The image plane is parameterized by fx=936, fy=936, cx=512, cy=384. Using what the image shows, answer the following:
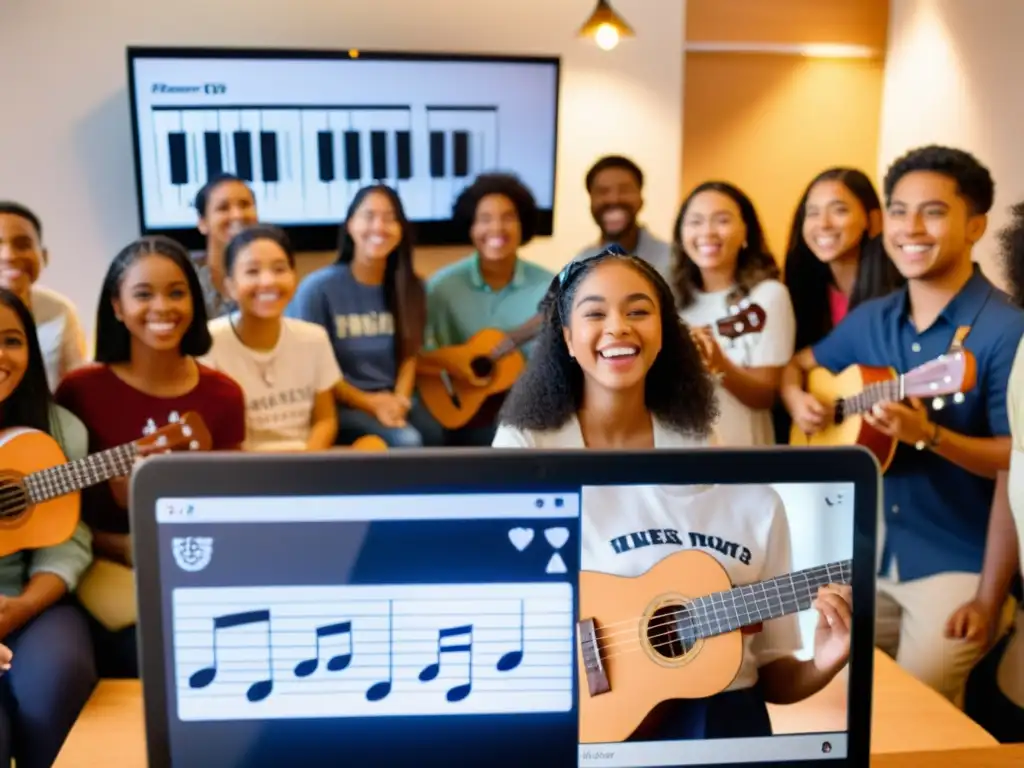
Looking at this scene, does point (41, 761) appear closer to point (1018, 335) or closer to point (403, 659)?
point (403, 659)

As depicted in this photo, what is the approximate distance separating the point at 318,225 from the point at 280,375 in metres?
1.60

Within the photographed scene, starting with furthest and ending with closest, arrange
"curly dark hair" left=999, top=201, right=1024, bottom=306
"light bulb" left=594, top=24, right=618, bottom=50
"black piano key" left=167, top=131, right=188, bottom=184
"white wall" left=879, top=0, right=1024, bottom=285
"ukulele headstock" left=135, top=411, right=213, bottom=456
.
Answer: "black piano key" left=167, top=131, right=188, bottom=184 < "light bulb" left=594, top=24, right=618, bottom=50 < "white wall" left=879, top=0, right=1024, bottom=285 < "curly dark hair" left=999, top=201, right=1024, bottom=306 < "ukulele headstock" left=135, top=411, right=213, bottom=456

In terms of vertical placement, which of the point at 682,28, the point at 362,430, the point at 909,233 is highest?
the point at 682,28

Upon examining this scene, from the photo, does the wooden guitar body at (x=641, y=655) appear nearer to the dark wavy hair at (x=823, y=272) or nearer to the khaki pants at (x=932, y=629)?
the khaki pants at (x=932, y=629)

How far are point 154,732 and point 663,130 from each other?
4023 millimetres

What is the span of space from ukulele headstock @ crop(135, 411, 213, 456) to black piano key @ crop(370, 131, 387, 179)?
7.42ft

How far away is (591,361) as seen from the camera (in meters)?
1.45

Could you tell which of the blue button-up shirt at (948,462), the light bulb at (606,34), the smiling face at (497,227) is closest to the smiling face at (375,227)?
the smiling face at (497,227)

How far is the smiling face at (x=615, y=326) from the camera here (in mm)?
1417

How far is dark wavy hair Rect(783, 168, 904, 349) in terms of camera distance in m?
2.53

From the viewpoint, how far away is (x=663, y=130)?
14.3 feet

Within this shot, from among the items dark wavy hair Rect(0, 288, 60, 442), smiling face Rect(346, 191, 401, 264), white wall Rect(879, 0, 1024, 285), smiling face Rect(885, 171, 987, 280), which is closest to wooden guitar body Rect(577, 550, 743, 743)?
dark wavy hair Rect(0, 288, 60, 442)

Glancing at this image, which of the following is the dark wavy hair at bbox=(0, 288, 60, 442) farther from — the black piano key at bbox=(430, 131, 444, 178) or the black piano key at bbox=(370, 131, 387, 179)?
the black piano key at bbox=(430, 131, 444, 178)

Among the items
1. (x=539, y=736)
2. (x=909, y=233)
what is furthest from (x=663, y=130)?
(x=539, y=736)
